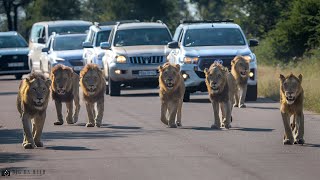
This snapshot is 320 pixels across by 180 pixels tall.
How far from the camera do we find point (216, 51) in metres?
25.1

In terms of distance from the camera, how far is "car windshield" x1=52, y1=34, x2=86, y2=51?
3506 centimetres

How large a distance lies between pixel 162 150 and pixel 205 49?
10.6m

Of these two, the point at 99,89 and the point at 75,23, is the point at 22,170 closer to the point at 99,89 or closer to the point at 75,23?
the point at 99,89

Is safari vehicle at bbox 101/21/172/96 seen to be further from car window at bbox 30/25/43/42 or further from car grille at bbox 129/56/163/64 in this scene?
car window at bbox 30/25/43/42

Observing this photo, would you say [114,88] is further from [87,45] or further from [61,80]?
[61,80]

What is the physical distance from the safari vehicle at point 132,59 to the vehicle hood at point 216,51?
2.43 meters

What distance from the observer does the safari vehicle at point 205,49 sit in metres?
25.0

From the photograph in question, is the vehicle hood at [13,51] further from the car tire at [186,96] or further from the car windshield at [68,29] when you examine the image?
the car tire at [186,96]

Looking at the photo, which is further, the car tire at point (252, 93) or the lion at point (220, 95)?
the car tire at point (252, 93)

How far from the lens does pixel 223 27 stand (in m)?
26.2

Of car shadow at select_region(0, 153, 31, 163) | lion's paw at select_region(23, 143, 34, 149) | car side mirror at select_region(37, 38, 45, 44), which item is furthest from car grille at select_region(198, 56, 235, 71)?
car side mirror at select_region(37, 38, 45, 44)

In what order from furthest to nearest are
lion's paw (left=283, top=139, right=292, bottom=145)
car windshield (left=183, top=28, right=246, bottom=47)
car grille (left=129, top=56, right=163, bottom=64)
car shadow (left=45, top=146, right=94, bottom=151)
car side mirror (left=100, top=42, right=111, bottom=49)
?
1. car side mirror (left=100, top=42, right=111, bottom=49)
2. car grille (left=129, top=56, right=163, bottom=64)
3. car windshield (left=183, top=28, right=246, bottom=47)
4. lion's paw (left=283, top=139, right=292, bottom=145)
5. car shadow (left=45, top=146, right=94, bottom=151)

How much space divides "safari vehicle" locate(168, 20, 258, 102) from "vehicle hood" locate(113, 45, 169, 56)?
101cm

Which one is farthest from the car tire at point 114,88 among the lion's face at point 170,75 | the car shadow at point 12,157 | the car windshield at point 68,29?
the car shadow at point 12,157
